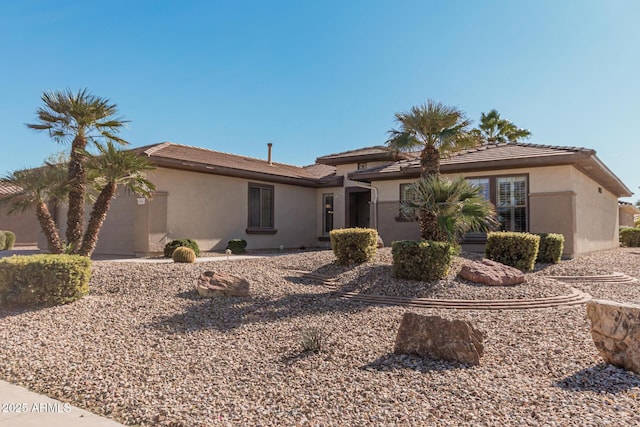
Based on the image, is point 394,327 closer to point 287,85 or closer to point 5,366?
point 5,366

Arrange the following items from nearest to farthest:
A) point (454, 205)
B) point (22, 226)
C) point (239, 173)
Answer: point (454, 205) < point (239, 173) < point (22, 226)

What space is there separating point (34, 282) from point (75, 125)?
14.6 ft

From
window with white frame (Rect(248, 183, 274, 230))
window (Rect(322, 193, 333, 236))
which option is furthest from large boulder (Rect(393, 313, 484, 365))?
window (Rect(322, 193, 333, 236))

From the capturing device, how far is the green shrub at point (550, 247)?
38.4 feet

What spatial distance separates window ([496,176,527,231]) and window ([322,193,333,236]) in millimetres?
8405

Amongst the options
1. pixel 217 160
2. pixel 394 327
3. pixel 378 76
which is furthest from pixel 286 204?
pixel 394 327

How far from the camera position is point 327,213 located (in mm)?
20672

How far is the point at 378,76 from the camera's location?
1488cm

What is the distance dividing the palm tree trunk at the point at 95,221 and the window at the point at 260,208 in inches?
322

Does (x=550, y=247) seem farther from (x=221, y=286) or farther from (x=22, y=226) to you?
(x=22, y=226)

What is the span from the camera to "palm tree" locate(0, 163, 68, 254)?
9047 mm

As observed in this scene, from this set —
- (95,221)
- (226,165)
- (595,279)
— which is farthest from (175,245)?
(595,279)

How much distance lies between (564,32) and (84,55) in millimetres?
13466

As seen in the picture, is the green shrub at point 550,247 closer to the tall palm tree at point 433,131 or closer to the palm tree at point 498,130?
the tall palm tree at point 433,131
